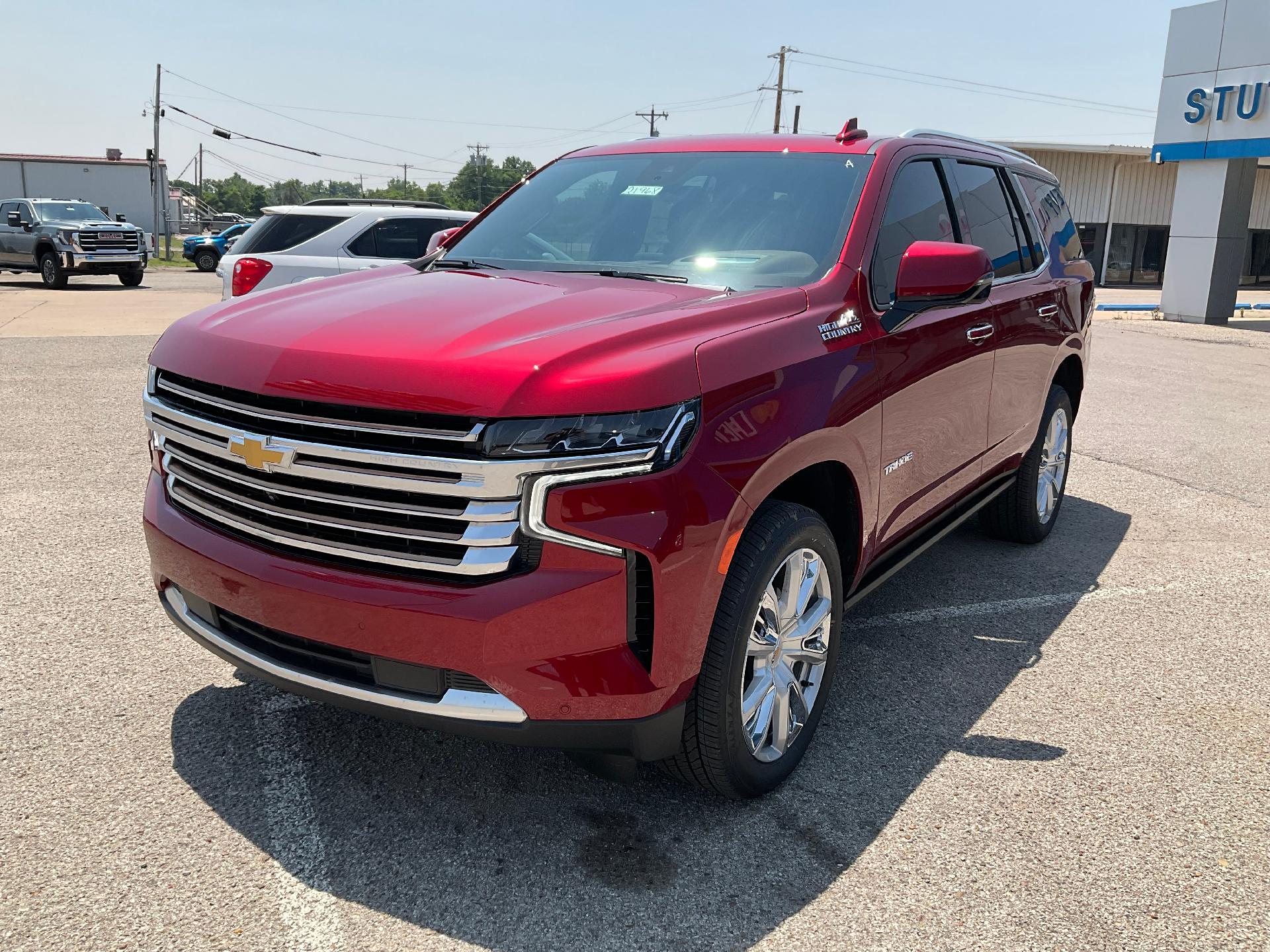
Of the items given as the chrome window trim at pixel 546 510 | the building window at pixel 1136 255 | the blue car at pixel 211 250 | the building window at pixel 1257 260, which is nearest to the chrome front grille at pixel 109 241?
the blue car at pixel 211 250

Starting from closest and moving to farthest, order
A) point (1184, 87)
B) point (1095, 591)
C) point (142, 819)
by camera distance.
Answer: point (142, 819)
point (1095, 591)
point (1184, 87)

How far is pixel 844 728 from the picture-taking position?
3.62 meters

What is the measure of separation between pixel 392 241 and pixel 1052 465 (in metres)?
6.60

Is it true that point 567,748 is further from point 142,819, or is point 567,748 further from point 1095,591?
point 1095,591

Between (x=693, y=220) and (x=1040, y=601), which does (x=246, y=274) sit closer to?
(x=693, y=220)

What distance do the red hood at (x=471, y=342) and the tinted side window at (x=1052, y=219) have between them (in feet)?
9.38

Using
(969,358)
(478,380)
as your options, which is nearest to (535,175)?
(969,358)

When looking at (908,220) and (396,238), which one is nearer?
(908,220)

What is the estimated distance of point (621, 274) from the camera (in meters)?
3.55

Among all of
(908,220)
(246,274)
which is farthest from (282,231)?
(908,220)

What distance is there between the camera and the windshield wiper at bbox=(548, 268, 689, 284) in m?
3.46

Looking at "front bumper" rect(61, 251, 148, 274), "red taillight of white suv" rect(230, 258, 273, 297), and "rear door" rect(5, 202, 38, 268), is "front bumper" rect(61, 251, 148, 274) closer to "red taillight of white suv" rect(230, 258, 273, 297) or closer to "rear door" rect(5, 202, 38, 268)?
"rear door" rect(5, 202, 38, 268)

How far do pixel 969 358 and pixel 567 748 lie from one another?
2.53 m

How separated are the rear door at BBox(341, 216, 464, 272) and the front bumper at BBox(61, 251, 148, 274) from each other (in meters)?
20.1
